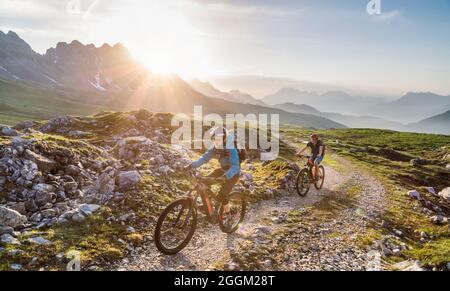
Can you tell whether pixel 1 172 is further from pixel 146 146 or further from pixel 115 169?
pixel 146 146

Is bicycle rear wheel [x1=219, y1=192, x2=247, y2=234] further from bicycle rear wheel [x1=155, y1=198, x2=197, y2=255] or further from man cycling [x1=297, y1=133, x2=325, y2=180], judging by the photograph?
man cycling [x1=297, y1=133, x2=325, y2=180]

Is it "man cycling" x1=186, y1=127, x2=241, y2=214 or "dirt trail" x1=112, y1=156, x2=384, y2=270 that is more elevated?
"man cycling" x1=186, y1=127, x2=241, y2=214

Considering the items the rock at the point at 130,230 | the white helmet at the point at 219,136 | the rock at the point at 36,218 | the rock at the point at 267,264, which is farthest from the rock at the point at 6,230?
the rock at the point at 267,264

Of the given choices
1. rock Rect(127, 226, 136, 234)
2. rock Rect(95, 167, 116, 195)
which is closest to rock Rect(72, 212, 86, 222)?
rock Rect(127, 226, 136, 234)

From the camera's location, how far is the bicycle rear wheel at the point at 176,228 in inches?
392

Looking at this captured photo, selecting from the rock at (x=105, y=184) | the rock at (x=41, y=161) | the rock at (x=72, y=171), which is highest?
the rock at (x=41, y=161)

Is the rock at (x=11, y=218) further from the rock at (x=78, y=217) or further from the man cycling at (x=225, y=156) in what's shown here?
the man cycling at (x=225, y=156)

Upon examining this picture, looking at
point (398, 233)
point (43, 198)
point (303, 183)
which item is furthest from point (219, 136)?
point (303, 183)

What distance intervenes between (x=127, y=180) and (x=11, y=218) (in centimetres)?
516

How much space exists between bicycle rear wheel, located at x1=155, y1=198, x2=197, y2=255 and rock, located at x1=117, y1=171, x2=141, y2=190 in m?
4.94

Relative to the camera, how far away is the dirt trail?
1006 centimetres

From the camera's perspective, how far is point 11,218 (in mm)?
10648

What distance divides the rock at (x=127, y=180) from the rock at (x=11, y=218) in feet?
14.7
